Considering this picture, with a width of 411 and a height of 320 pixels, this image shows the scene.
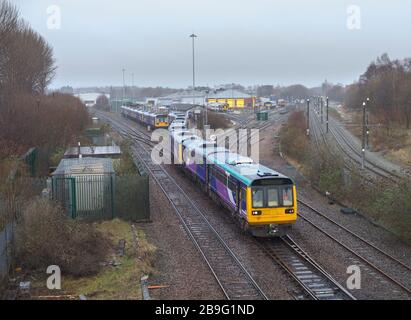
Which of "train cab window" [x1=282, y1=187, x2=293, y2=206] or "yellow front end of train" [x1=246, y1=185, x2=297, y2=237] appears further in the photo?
"train cab window" [x1=282, y1=187, x2=293, y2=206]

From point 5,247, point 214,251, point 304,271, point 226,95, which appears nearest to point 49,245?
point 5,247

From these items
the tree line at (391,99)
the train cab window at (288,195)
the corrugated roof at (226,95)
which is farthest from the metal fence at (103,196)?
the corrugated roof at (226,95)

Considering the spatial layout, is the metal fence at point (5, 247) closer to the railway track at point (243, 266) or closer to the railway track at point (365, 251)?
the railway track at point (243, 266)

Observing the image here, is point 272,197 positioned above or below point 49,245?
above

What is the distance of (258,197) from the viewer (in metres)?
17.7

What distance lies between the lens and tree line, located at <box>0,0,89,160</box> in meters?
30.2

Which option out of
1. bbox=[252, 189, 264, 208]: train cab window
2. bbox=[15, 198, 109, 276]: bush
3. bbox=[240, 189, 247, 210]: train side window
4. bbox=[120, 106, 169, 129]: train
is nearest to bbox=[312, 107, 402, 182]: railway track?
bbox=[240, 189, 247, 210]: train side window

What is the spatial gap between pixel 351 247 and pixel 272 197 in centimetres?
295

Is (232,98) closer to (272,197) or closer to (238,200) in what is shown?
(238,200)

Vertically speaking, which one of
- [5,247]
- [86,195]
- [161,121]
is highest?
[161,121]

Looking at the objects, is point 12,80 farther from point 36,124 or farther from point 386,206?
point 386,206

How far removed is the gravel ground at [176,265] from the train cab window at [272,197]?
2880 millimetres

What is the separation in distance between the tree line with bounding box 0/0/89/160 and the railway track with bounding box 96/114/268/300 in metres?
8.69

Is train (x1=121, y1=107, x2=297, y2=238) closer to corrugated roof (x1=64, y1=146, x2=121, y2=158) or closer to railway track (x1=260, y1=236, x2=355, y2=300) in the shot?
railway track (x1=260, y1=236, x2=355, y2=300)
